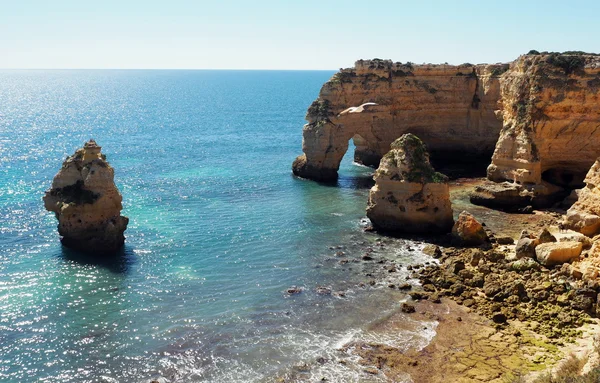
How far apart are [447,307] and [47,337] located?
19.0 m

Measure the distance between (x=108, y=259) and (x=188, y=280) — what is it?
20.3ft

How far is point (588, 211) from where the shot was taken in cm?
3450

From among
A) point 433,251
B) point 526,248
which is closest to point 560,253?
point 526,248

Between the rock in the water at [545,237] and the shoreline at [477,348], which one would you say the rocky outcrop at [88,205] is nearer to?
the shoreline at [477,348]

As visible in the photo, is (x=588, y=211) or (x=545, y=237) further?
(x=588, y=211)

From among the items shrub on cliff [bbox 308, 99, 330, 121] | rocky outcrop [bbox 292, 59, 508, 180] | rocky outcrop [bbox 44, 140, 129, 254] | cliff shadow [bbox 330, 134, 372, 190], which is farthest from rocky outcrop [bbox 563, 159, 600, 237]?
rocky outcrop [bbox 44, 140, 129, 254]

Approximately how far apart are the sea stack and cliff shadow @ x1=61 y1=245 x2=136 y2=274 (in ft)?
54.7

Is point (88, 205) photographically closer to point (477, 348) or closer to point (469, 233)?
point (469, 233)

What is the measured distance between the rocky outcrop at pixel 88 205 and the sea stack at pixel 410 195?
17492 mm

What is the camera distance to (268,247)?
3772 centimetres

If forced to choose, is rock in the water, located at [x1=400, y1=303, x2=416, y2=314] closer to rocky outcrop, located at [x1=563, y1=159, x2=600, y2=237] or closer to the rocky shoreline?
the rocky shoreline

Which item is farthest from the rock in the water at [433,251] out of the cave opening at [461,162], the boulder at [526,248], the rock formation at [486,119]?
the cave opening at [461,162]

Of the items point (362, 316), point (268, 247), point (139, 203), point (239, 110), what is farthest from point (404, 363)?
point (239, 110)

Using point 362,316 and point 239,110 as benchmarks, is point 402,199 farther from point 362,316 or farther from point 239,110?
point 239,110
